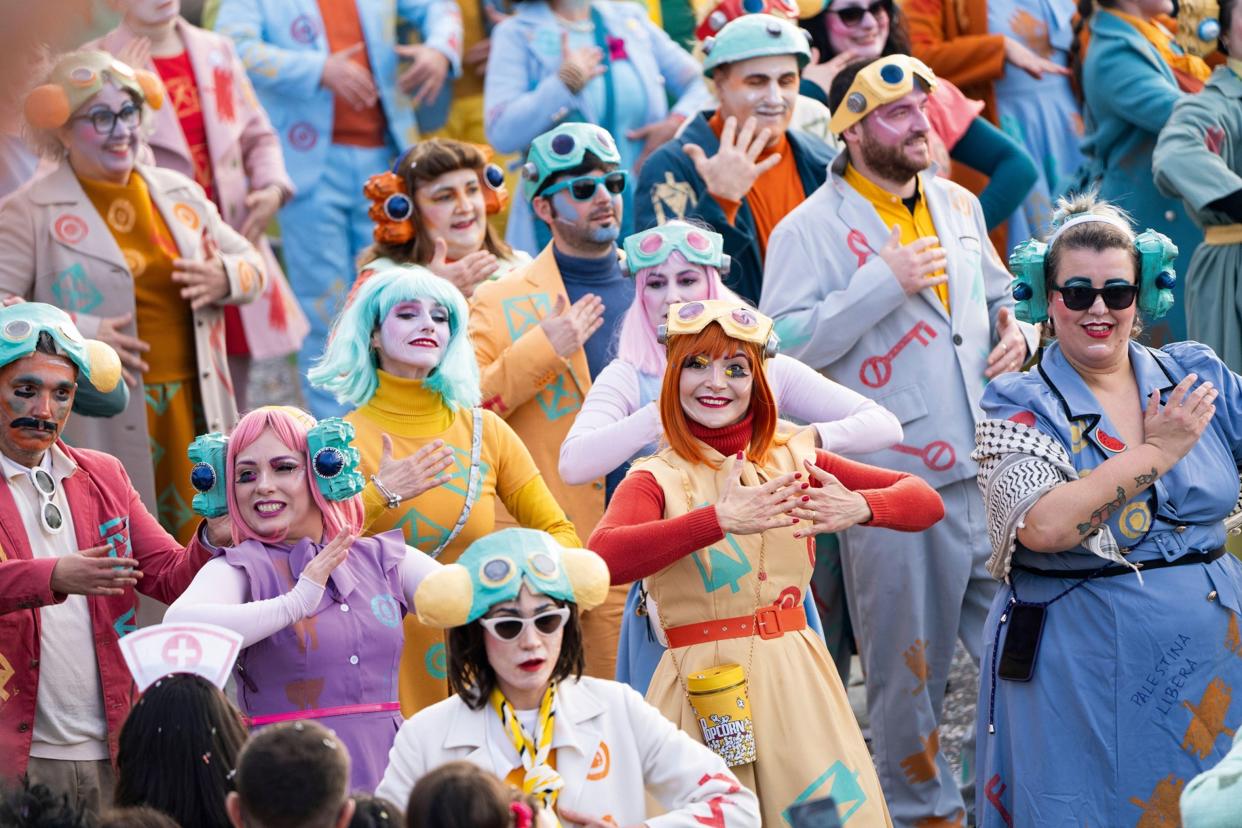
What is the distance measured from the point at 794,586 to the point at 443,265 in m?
2.59

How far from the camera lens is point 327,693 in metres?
4.11

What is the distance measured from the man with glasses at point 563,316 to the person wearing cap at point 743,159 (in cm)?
57

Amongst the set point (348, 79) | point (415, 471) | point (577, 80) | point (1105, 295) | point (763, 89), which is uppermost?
point (348, 79)

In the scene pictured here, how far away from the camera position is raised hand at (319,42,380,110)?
8.76 meters

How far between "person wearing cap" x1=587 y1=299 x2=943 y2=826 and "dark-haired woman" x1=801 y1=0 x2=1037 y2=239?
2783mm

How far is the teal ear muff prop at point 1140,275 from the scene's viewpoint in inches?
179

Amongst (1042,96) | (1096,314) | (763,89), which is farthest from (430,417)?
(1042,96)

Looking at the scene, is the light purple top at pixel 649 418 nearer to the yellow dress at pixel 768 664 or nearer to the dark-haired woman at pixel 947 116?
the yellow dress at pixel 768 664

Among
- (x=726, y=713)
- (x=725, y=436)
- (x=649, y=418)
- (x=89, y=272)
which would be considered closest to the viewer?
(x=726, y=713)

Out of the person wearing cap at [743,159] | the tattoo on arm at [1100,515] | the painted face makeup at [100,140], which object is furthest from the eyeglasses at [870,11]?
the tattoo on arm at [1100,515]

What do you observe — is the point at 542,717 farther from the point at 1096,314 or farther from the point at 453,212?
the point at 453,212

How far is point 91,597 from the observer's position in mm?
4746

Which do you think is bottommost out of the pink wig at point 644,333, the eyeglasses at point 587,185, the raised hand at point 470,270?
the pink wig at point 644,333

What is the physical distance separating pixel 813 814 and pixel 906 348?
2245mm
